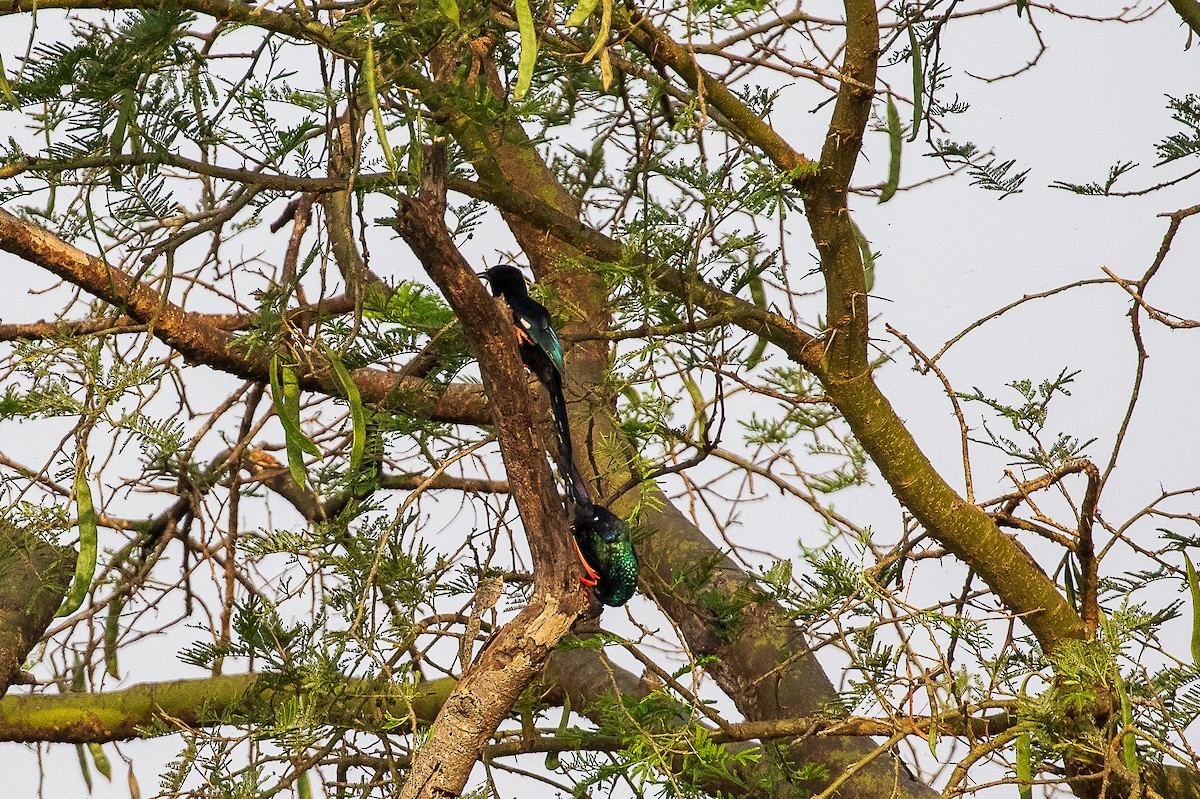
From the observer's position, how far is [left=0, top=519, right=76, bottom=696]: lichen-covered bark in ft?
5.39

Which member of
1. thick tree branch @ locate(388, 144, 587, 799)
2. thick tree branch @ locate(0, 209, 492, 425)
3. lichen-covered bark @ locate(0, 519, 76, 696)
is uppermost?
thick tree branch @ locate(0, 209, 492, 425)

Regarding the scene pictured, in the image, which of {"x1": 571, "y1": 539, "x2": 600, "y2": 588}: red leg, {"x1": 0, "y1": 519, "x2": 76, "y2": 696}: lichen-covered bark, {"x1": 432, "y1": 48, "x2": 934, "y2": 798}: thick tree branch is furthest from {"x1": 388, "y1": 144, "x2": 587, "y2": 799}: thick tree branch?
{"x1": 0, "y1": 519, "x2": 76, "y2": 696}: lichen-covered bark

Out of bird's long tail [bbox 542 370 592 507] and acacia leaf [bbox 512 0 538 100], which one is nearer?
acacia leaf [bbox 512 0 538 100]

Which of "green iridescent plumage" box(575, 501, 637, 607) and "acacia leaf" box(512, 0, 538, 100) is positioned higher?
"acacia leaf" box(512, 0, 538, 100)

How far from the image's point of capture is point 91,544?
1247 millimetres

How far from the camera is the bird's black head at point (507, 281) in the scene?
1296mm

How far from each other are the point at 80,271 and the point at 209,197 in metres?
0.26

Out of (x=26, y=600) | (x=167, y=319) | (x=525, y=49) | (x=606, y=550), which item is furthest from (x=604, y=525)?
(x=26, y=600)

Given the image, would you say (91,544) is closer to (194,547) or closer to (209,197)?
(209,197)

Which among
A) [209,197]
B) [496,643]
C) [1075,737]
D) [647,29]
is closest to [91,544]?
[496,643]

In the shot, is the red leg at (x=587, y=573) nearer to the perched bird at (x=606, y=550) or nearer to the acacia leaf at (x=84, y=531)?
the perched bird at (x=606, y=550)

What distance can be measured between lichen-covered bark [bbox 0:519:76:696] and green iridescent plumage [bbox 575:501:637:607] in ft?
2.47

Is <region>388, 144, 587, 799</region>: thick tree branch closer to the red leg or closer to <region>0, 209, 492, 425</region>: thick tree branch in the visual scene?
the red leg

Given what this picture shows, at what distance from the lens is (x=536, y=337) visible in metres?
1.26
